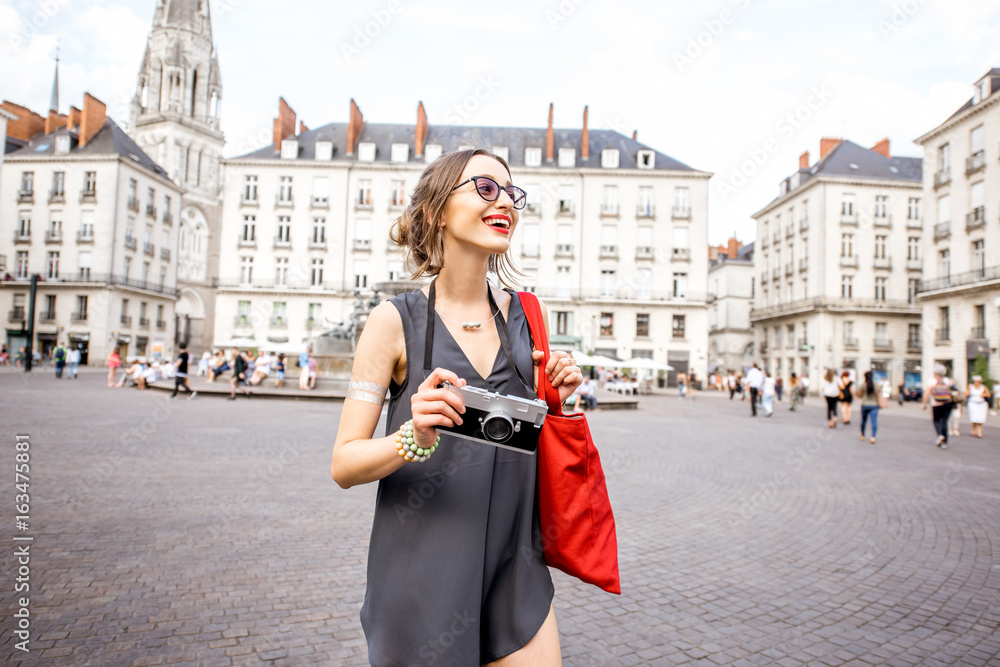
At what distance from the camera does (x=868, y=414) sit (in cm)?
1372

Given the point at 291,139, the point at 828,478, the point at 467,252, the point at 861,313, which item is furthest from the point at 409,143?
the point at 467,252

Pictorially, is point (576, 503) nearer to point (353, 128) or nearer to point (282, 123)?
point (353, 128)

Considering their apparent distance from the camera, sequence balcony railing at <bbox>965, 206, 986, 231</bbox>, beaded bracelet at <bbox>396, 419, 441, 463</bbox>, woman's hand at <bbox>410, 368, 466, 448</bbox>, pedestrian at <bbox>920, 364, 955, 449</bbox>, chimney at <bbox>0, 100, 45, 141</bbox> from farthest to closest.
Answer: chimney at <bbox>0, 100, 45, 141</bbox> < balcony railing at <bbox>965, 206, 986, 231</bbox> < pedestrian at <bbox>920, 364, 955, 449</bbox> < beaded bracelet at <bbox>396, 419, 441, 463</bbox> < woman's hand at <bbox>410, 368, 466, 448</bbox>

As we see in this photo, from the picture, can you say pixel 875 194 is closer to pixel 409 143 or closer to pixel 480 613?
pixel 409 143

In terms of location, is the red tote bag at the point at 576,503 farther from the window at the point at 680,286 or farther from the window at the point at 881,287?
the window at the point at 881,287

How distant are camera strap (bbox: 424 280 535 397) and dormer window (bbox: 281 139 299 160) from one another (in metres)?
52.9

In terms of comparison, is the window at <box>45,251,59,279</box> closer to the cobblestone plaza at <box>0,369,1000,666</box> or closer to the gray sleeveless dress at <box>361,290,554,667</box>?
the cobblestone plaza at <box>0,369,1000,666</box>

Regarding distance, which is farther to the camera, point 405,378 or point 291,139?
point 291,139

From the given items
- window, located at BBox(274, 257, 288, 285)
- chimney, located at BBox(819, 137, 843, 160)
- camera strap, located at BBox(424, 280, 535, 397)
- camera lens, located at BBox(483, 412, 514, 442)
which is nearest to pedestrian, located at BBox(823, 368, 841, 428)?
camera strap, located at BBox(424, 280, 535, 397)

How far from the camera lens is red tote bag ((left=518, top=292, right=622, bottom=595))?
1.59 metres

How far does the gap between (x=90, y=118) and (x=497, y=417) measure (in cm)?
6278

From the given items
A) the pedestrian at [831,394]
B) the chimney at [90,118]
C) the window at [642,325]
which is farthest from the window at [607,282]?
the chimney at [90,118]

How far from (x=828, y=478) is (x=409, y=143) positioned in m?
47.2

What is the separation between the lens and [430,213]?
1741 millimetres
